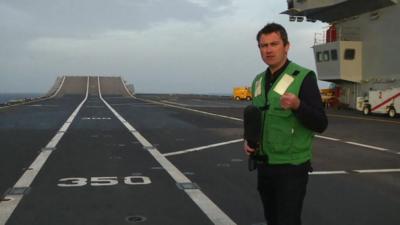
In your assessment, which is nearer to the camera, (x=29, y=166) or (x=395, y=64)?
(x=29, y=166)

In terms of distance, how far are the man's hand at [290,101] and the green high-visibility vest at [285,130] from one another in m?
0.17

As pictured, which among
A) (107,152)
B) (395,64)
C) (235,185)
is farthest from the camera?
(395,64)

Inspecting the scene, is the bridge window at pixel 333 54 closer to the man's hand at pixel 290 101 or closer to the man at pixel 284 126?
the man at pixel 284 126

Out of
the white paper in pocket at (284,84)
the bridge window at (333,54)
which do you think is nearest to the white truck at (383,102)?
the bridge window at (333,54)

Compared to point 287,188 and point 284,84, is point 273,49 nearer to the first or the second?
point 284,84

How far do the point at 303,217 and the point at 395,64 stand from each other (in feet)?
94.2

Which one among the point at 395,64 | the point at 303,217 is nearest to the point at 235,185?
the point at 303,217

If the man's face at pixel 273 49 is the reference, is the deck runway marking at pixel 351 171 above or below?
below

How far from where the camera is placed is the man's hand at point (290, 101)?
335 centimetres

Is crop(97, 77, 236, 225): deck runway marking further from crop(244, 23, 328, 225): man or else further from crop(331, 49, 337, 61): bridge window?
crop(331, 49, 337, 61): bridge window

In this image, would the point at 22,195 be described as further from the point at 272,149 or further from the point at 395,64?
the point at 395,64

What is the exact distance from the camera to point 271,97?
3664mm

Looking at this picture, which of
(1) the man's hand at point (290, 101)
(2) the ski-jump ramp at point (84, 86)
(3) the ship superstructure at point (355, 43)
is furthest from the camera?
(2) the ski-jump ramp at point (84, 86)

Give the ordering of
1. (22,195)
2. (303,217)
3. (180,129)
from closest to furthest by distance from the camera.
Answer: (303,217) < (22,195) < (180,129)
